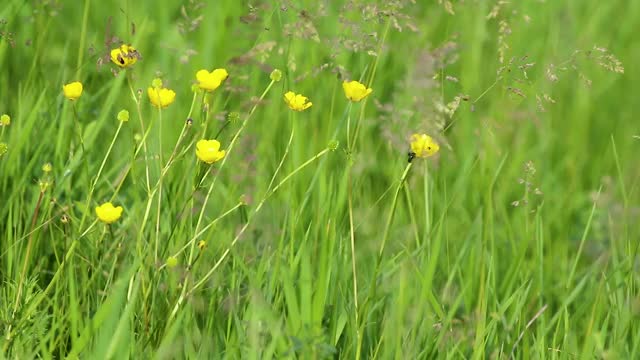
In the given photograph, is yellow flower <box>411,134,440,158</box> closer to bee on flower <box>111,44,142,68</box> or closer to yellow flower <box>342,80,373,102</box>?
yellow flower <box>342,80,373,102</box>

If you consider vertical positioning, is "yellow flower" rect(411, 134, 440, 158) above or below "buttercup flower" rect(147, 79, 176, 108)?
above

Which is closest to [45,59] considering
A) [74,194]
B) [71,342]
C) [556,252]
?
[74,194]

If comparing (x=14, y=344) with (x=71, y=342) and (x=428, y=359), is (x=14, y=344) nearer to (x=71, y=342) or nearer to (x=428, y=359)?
(x=71, y=342)

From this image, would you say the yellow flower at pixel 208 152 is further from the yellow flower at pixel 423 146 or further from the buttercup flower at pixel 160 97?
the yellow flower at pixel 423 146

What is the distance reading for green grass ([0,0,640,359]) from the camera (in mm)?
1888

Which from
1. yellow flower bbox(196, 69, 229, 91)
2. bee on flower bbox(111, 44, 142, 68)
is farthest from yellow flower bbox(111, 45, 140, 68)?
yellow flower bbox(196, 69, 229, 91)

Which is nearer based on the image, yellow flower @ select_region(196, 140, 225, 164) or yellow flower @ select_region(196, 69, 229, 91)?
yellow flower @ select_region(196, 140, 225, 164)

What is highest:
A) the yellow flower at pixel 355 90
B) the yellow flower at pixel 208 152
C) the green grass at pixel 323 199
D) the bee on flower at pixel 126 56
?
the yellow flower at pixel 355 90

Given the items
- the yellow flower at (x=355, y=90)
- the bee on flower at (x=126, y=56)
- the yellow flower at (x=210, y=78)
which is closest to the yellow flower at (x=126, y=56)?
the bee on flower at (x=126, y=56)

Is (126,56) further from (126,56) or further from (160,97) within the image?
(160,97)

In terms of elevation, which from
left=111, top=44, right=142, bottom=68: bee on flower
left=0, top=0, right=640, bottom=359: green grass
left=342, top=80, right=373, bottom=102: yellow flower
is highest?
left=342, top=80, right=373, bottom=102: yellow flower

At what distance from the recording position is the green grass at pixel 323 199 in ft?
6.19

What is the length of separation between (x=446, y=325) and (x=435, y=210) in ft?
2.54

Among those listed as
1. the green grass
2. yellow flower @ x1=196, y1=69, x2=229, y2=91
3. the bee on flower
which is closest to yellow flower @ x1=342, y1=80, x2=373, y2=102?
the green grass
